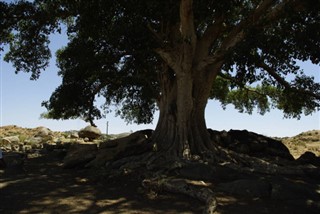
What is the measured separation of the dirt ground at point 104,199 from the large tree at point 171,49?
350 cm

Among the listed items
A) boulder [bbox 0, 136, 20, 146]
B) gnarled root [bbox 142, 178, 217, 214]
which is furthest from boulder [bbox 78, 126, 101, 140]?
gnarled root [bbox 142, 178, 217, 214]

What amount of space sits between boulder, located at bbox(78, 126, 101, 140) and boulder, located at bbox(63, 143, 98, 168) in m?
9.73

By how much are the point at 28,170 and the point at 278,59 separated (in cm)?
1005

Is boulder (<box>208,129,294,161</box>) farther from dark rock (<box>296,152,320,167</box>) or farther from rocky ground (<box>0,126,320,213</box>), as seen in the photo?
rocky ground (<box>0,126,320,213</box>)

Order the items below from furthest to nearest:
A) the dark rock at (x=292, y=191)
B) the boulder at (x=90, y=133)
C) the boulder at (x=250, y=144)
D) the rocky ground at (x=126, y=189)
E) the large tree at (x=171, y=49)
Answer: the boulder at (x=90, y=133)
the boulder at (x=250, y=144)
the large tree at (x=171, y=49)
the dark rock at (x=292, y=191)
the rocky ground at (x=126, y=189)

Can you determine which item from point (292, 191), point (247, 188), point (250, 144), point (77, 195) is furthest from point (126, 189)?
point (250, 144)

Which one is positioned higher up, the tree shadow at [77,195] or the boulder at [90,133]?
the boulder at [90,133]

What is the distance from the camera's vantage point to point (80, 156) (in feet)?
50.7

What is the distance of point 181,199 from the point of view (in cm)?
1038

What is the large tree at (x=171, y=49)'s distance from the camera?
43.6ft

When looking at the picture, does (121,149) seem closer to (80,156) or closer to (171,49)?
(80,156)

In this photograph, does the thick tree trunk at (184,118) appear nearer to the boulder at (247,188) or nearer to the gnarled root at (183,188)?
the boulder at (247,188)

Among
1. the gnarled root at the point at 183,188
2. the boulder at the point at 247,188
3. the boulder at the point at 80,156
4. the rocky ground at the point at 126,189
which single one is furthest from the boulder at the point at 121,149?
the boulder at the point at 247,188

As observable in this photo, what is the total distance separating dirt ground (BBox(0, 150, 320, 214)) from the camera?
9492 mm
